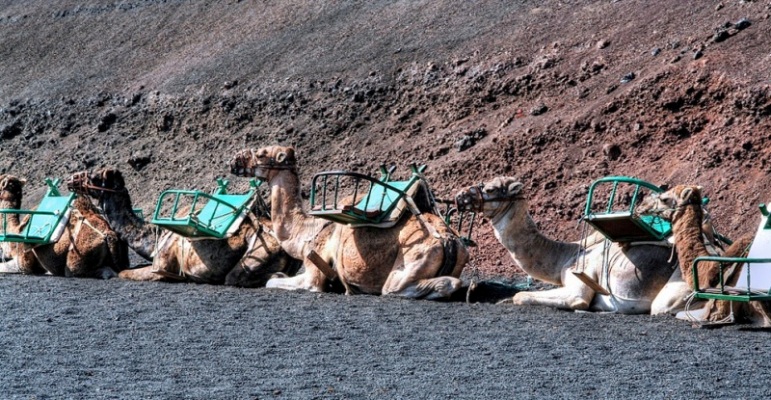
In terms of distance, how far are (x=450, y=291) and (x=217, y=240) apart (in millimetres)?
3351

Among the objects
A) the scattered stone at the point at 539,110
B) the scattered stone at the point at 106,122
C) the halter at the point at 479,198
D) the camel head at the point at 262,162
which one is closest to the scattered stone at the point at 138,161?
the scattered stone at the point at 106,122

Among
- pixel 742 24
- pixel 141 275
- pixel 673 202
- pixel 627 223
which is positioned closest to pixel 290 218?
pixel 141 275

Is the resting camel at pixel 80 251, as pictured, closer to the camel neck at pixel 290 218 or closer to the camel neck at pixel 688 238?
the camel neck at pixel 290 218

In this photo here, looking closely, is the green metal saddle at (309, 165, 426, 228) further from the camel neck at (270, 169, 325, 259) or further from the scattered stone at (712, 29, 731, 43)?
the scattered stone at (712, 29, 731, 43)

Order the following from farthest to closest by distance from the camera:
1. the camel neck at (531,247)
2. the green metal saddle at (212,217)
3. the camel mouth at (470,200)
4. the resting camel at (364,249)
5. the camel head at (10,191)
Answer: the camel head at (10,191) → the green metal saddle at (212,217) → the resting camel at (364,249) → the camel mouth at (470,200) → the camel neck at (531,247)

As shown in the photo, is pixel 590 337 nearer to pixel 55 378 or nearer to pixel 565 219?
pixel 55 378

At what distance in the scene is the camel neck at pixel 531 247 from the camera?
12.3m

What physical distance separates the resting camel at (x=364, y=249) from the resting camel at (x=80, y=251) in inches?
93.8

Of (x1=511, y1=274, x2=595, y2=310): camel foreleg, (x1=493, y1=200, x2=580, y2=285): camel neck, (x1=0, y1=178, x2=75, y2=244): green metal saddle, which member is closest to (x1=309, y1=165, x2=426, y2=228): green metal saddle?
(x1=493, y1=200, x2=580, y2=285): camel neck

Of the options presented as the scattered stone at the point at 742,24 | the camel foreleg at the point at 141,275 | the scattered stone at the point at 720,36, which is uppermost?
the scattered stone at the point at 742,24

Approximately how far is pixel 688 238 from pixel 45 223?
28.2 feet

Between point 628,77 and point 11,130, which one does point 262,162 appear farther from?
Answer: point 11,130

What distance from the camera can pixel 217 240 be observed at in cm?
1475

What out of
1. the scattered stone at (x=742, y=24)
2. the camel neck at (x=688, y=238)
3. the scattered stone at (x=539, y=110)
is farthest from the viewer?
the scattered stone at (x=539, y=110)
